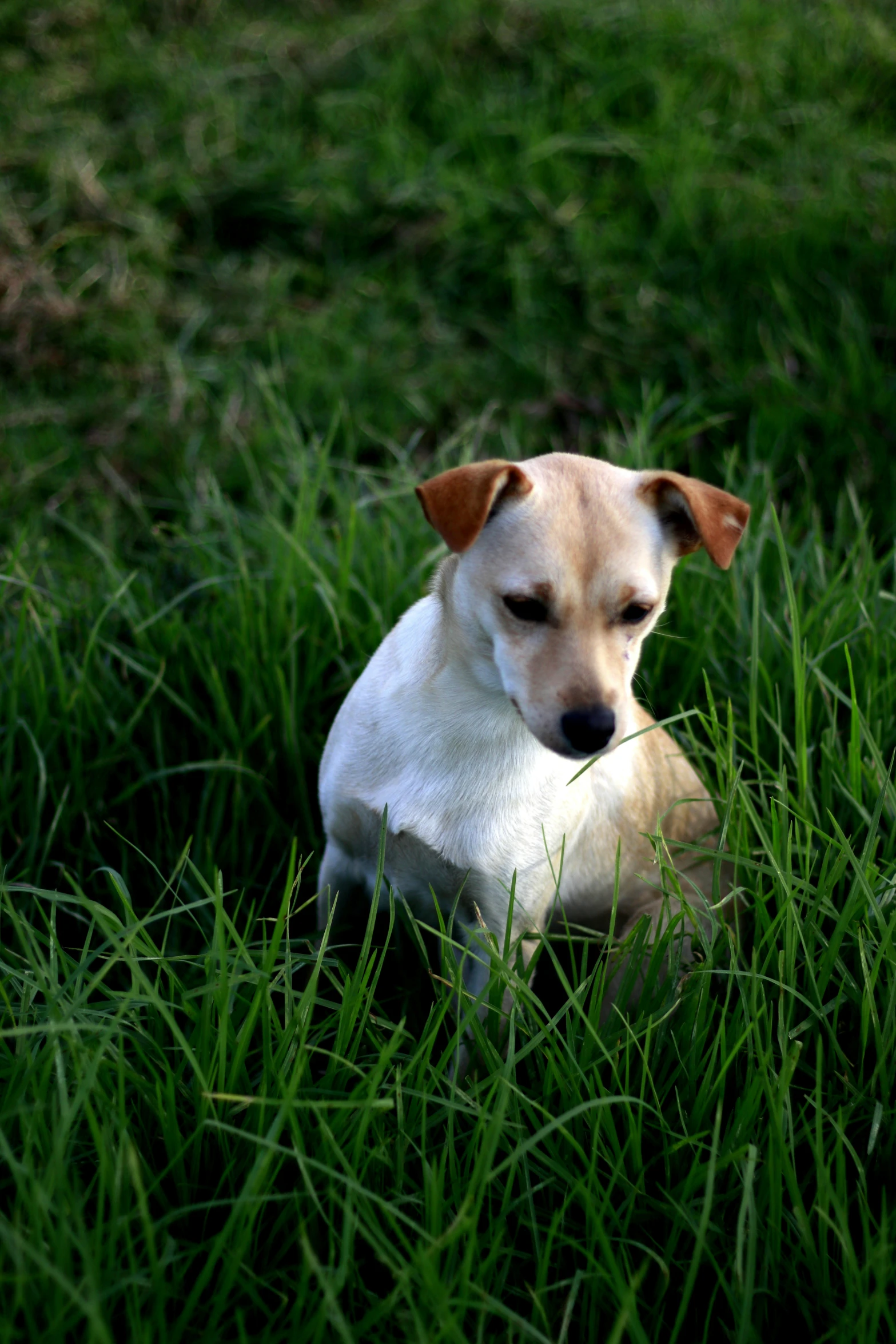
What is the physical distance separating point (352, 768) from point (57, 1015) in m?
0.87

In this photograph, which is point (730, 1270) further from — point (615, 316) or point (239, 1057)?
point (615, 316)

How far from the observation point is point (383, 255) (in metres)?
5.39

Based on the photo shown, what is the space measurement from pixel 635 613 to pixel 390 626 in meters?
1.20

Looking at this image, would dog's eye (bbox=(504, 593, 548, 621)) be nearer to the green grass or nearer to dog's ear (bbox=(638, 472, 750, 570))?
dog's ear (bbox=(638, 472, 750, 570))

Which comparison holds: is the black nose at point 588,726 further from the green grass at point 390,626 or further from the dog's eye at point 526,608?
the green grass at point 390,626

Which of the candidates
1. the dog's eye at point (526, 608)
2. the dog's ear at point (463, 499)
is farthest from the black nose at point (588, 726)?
the dog's ear at point (463, 499)

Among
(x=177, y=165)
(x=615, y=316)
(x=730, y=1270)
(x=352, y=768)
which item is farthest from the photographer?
(x=177, y=165)

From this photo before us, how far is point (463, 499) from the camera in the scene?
2100mm

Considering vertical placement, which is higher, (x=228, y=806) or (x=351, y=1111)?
(x=351, y=1111)

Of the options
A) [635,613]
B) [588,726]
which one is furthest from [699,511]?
[588,726]

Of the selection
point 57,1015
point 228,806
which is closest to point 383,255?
point 228,806

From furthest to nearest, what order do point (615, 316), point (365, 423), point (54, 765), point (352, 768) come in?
1. point (615, 316)
2. point (365, 423)
3. point (54, 765)
4. point (352, 768)

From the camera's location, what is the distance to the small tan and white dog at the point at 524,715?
2.11m

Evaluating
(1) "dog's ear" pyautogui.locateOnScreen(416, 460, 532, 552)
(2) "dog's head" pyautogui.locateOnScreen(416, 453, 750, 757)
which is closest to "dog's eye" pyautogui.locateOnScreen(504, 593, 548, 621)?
(2) "dog's head" pyautogui.locateOnScreen(416, 453, 750, 757)
